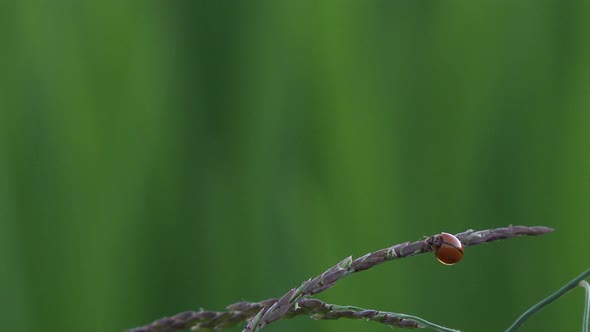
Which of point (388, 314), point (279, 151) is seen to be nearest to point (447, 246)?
point (388, 314)

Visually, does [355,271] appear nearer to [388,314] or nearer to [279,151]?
[388,314]

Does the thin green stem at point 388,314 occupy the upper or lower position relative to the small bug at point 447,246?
lower

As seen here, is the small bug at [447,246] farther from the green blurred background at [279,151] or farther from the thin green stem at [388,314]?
the green blurred background at [279,151]

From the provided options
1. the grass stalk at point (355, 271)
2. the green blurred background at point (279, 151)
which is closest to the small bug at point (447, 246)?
the grass stalk at point (355, 271)

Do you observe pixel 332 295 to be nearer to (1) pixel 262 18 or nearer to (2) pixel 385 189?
(2) pixel 385 189

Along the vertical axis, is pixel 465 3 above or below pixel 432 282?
above

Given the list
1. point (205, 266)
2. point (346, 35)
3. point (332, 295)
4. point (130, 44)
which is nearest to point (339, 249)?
point (332, 295)
